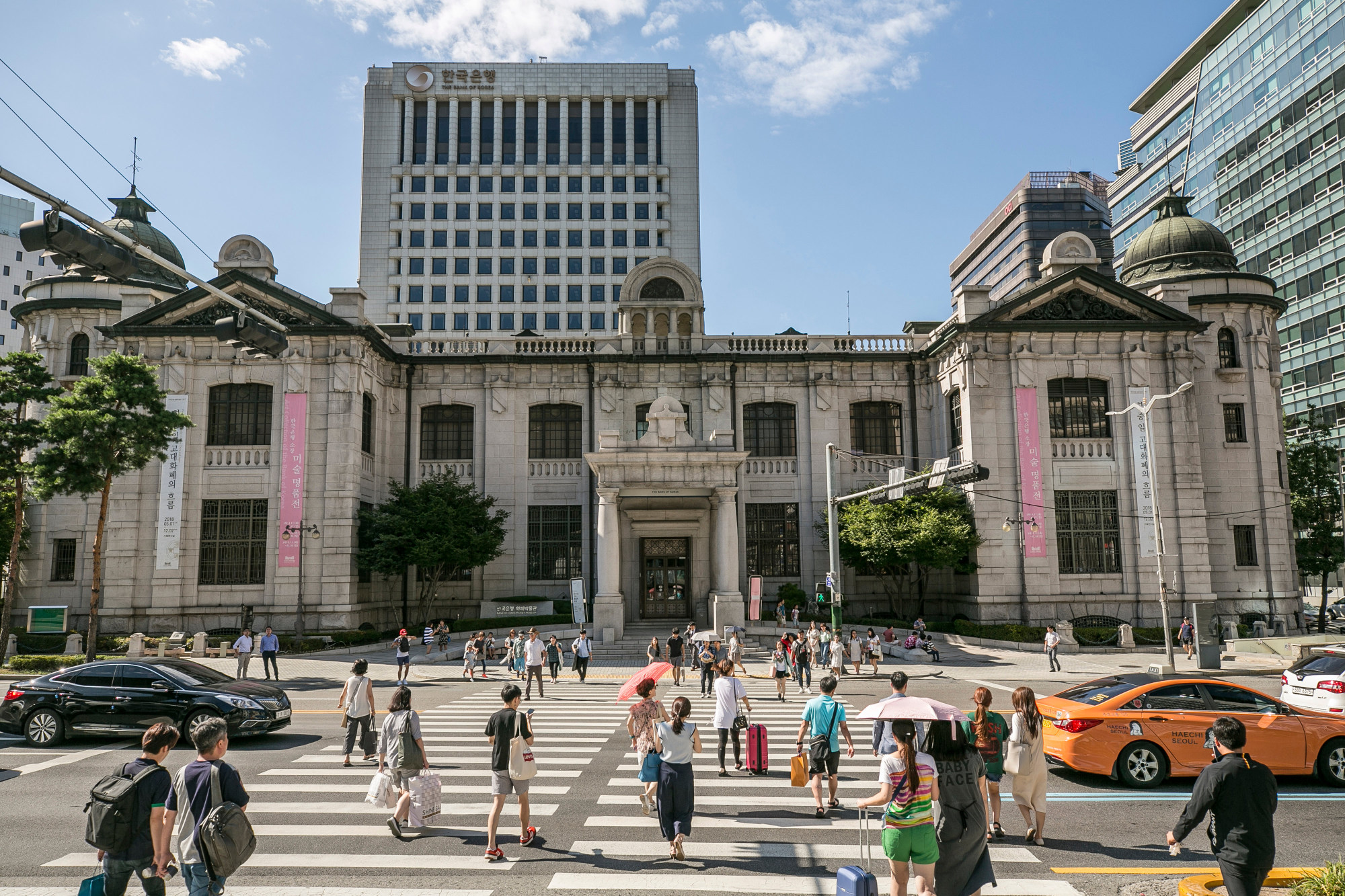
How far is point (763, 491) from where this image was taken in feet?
137

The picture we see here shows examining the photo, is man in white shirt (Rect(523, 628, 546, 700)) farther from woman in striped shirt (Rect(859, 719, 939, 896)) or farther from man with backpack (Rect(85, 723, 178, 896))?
woman in striped shirt (Rect(859, 719, 939, 896))

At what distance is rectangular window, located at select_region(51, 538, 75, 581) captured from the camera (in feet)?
124

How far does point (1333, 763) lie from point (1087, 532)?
25933 millimetres

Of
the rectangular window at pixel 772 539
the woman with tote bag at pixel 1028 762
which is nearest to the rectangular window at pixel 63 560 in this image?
the rectangular window at pixel 772 539

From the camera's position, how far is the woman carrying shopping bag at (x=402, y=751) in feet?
32.8

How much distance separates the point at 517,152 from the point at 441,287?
43.1 feet

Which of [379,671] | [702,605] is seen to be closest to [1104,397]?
[702,605]

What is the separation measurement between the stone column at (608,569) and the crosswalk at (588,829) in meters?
18.3

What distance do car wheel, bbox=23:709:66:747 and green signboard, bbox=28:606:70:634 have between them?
19.9m

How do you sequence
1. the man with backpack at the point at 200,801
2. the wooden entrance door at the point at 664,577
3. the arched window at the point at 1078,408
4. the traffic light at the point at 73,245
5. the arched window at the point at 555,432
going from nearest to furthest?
1. the man with backpack at the point at 200,801
2. the traffic light at the point at 73,245
3. the arched window at the point at 1078,408
4. the wooden entrance door at the point at 664,577
5. the arched window at the point at 555,432

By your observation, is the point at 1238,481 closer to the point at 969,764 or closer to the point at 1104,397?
the point at 1104,397

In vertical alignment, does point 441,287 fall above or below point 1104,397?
above

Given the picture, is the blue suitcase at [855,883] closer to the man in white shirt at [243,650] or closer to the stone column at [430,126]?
the man in white shirt at [243,650]

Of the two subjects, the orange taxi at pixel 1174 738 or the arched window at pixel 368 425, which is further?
the arched window at pixel 368 425
